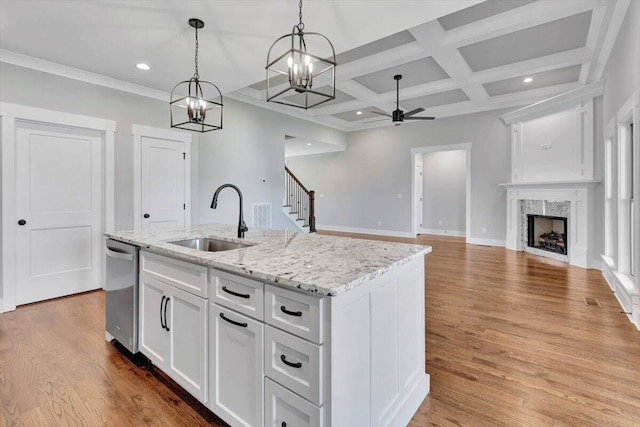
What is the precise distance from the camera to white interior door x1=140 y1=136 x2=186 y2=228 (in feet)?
14.9

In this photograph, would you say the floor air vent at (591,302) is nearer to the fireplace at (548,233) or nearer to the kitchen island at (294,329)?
the fireplace at (548,233)

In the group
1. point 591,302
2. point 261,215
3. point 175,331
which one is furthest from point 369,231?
point 175,331

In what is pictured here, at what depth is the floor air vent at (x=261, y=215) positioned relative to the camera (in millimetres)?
6188

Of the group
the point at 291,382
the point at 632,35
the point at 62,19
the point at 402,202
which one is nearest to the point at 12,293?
the point at 62,19

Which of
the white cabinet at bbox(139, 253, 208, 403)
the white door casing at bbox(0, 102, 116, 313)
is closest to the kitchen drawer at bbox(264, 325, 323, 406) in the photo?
the white cabinet at bbox(139, 253, 208, 403)

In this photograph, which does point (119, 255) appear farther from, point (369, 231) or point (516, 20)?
point (369, 231)

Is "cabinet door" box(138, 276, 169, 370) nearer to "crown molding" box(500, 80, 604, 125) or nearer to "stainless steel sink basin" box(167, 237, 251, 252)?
"stainless steel sink basin" box(167, 237, 251, 252)

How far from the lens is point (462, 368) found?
87.0 inches

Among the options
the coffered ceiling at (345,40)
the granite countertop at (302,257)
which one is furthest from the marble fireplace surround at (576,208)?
the granite countertop at (302,257)

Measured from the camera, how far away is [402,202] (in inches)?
335

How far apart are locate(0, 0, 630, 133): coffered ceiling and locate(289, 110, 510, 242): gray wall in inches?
58.2

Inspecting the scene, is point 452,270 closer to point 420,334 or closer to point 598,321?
point 598,321

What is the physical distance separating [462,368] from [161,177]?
4.50 m

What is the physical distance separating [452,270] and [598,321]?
205 centimetres
